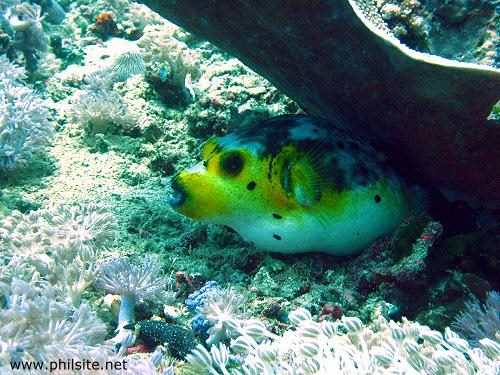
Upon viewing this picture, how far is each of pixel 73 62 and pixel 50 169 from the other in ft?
9.05

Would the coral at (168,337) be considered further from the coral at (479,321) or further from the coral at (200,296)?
the coral at (479,321)

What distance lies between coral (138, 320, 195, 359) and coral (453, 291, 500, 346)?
1441 millimetres

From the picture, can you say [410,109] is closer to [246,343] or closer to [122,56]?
[246,343]

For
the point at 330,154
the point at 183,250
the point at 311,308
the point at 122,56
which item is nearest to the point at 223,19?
the point at 330,154

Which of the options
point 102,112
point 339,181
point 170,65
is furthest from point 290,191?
point 170,65

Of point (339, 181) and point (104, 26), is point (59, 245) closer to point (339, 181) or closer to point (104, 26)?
point (339, 181)

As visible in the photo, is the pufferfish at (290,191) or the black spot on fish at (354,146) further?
the black spot on fish at (354,146)

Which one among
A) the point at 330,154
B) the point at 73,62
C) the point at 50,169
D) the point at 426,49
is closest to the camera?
the point at 330,154

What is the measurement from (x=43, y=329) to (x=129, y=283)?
1.75 feet

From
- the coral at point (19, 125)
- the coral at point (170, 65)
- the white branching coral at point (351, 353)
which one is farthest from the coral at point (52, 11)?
the white branching coral at point (351, 353)

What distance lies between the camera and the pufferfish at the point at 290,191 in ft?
8.94

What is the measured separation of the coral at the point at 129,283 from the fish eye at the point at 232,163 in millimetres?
749

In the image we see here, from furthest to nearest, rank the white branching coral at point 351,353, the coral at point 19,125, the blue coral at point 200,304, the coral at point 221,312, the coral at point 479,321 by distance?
the coral at point 19,125 → the blue coral at point 200,304 → the coral at point 221,312 → the coral at point 479,321 → the white branching coral at point 351,353

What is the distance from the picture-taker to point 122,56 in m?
5.26
